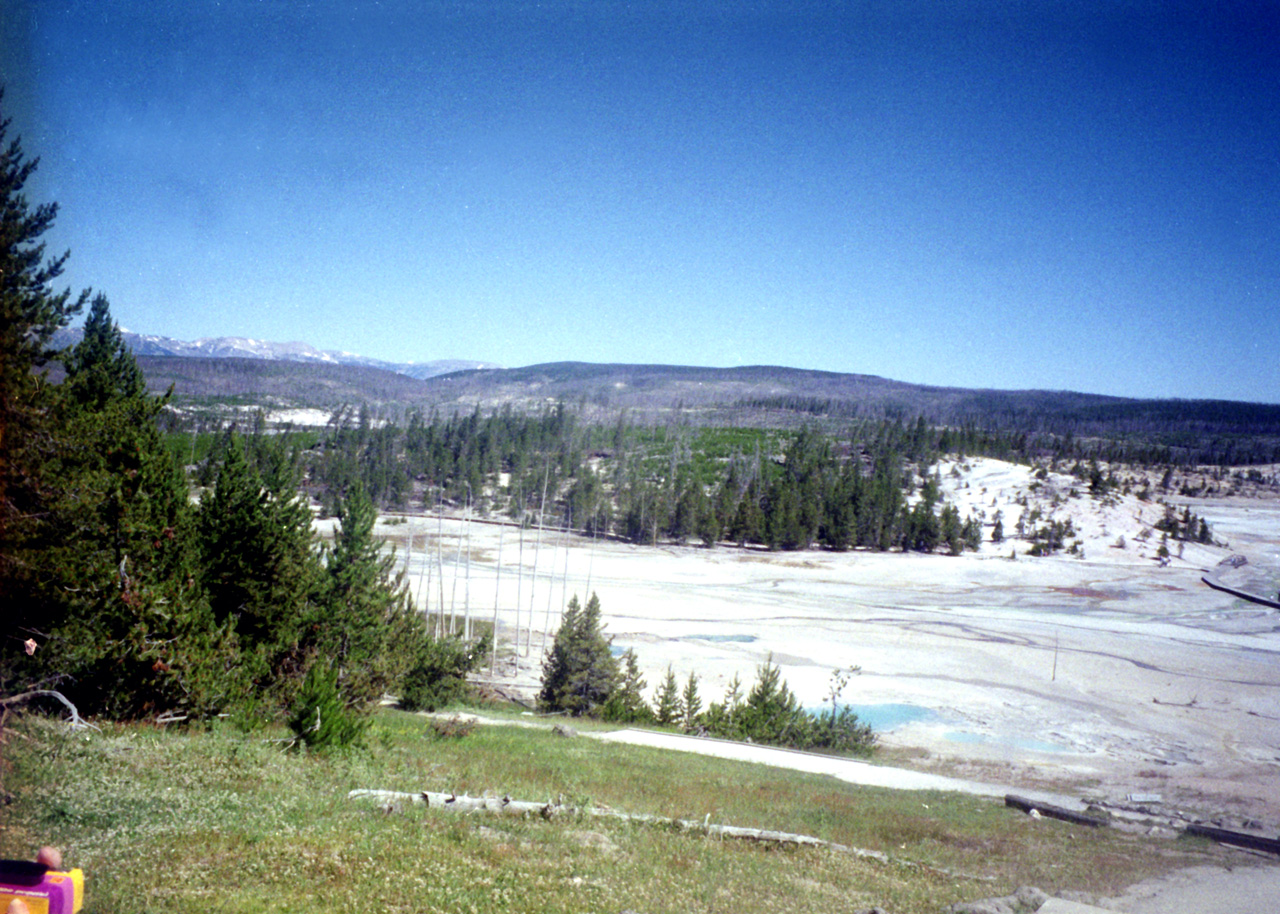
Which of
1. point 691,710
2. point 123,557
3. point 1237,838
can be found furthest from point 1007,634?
point 123,557

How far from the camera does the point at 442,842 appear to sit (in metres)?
8.07

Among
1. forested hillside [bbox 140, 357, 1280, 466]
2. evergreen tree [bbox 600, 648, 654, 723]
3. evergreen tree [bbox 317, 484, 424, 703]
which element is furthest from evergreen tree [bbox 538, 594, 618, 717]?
forested hillside [bbox 140, 357, 1280, 466]

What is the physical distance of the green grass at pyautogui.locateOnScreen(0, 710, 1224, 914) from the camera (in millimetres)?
6410

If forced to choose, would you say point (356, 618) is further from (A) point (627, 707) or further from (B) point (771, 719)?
(B) point (771, 719)

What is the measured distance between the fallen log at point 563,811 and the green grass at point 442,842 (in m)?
0.24

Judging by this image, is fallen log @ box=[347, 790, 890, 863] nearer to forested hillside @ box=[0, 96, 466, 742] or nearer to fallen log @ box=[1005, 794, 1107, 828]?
forested hillside @ box=[0, 96, 466, 742]

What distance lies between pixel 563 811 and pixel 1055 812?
36.2 feet

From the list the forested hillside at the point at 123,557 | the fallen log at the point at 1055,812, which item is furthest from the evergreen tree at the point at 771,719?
the forested hillside at the point at 123,557

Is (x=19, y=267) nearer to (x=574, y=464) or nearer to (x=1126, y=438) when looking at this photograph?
(x=574, y=464)

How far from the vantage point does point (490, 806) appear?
1000 centimetres

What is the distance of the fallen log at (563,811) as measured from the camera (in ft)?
31.6

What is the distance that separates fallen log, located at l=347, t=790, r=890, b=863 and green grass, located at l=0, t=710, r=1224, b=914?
239mm

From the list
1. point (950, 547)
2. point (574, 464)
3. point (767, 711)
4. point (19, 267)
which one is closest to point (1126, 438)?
point (950, 547)

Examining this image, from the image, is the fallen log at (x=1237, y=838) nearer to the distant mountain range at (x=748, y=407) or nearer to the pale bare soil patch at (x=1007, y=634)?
the pale bare soil patch at (x=1007, y=634)
